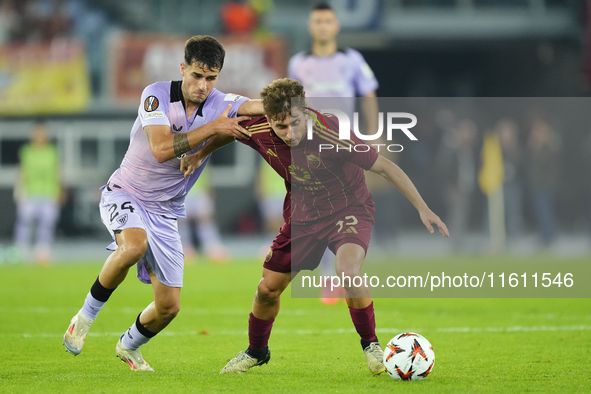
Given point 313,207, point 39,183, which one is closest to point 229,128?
point 313,207

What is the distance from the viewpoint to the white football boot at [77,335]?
5.29 m

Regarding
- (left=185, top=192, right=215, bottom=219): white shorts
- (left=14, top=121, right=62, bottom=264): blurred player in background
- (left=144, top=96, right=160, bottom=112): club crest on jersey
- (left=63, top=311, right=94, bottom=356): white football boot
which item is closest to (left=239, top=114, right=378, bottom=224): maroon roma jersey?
(left=144, top=96, right=160, bottom=112): club crest on jersey

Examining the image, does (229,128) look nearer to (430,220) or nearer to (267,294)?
(267,294)

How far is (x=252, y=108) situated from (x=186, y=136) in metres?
0.52

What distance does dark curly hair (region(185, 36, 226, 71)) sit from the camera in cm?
509

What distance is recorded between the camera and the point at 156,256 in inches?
212

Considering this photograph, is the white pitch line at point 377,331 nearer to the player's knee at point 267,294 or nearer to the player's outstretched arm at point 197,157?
the player's knee at point 267,294

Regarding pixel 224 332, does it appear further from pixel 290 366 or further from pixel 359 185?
pixel 359 185

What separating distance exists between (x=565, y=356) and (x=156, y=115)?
3.25 meters

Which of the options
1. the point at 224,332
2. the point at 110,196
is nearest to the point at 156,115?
the point at 110,196

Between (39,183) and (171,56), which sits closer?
(39,183)

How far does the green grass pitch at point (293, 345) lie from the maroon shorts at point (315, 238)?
0.71 meters

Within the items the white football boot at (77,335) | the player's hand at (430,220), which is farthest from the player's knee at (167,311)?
the player's hand at (430,220)

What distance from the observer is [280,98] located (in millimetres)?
4754
